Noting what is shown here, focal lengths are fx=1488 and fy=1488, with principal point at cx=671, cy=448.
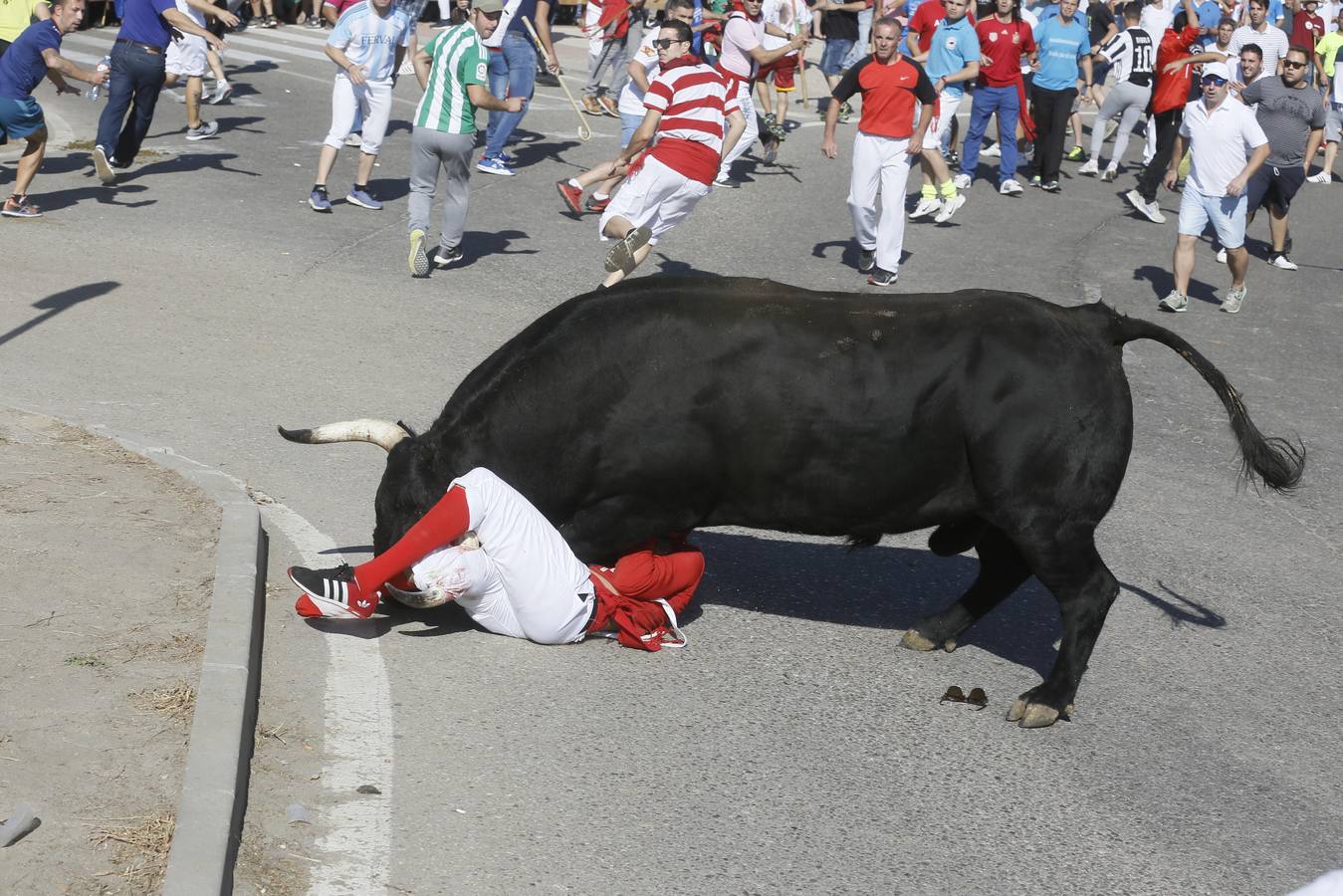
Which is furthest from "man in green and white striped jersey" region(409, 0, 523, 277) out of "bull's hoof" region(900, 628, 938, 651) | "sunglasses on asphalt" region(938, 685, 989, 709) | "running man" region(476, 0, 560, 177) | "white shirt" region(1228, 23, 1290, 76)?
"white shirt" region(1228, 23, 1290, 76)

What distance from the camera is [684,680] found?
5.85m

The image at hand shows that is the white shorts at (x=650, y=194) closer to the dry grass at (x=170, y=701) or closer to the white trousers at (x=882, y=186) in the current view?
the white trousers at (x=882, y=186)

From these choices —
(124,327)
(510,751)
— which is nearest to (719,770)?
(510,751)

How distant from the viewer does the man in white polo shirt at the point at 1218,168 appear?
12523mm

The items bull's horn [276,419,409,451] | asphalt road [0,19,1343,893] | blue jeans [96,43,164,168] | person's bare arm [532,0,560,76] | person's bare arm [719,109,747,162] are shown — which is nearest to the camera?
asphalt road [0,19,1343,893]

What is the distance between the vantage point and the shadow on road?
9.51 metres

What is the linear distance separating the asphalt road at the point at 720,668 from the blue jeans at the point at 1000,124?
491cm

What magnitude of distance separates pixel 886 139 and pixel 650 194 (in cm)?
274

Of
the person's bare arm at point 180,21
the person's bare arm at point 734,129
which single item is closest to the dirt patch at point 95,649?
the person's bare arm at point 734,129

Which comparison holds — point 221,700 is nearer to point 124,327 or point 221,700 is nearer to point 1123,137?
point 124,327

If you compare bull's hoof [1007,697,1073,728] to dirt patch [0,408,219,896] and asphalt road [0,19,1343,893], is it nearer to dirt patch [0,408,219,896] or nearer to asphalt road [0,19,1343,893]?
asphalt road [0,19,1343,893]

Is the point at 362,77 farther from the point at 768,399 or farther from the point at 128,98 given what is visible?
the point at 768,399

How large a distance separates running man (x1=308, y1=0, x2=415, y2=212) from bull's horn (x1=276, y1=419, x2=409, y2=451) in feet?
26.3

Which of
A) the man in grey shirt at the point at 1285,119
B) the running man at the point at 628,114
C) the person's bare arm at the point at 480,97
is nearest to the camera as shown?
the person's bare arm at the point at 480,97
